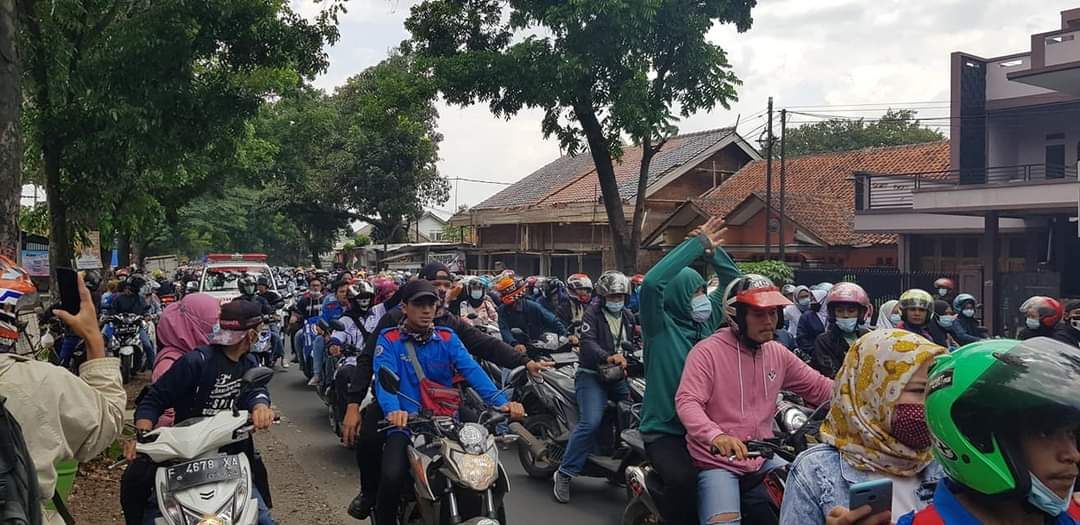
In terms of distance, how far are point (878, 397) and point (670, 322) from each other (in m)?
2.33

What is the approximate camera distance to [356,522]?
6.50 meters

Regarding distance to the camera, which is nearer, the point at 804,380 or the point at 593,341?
the point at 804,380

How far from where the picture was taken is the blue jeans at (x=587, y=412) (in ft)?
22.5

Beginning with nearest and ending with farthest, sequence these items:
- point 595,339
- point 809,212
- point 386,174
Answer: point 595,339 → point 809,212 → point 386,174

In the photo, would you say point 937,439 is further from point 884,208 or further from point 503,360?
point 884,208

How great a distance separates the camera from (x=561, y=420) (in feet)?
24.9

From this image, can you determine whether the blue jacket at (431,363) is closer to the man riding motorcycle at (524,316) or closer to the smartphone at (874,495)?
the smartphone at (874,495)

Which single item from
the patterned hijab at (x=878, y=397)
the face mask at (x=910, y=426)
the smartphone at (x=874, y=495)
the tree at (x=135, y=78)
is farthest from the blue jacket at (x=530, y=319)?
the smartphone at (x=874, y=495)

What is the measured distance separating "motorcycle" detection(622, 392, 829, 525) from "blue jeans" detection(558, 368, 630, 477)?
2242 millimetres

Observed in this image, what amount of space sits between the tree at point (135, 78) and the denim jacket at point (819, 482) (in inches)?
356

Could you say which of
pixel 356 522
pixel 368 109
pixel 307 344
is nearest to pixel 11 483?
pixel 356 522

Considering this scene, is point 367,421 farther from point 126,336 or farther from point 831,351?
point 126,336

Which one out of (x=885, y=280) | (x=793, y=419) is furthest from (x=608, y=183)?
(x=793, y=419)

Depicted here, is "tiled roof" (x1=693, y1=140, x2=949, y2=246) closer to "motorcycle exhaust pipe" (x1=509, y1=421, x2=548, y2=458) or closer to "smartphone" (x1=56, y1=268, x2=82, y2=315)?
"motorcycle exhaust pipe" (x1=509, y1=421, x2=548, y2=458)
